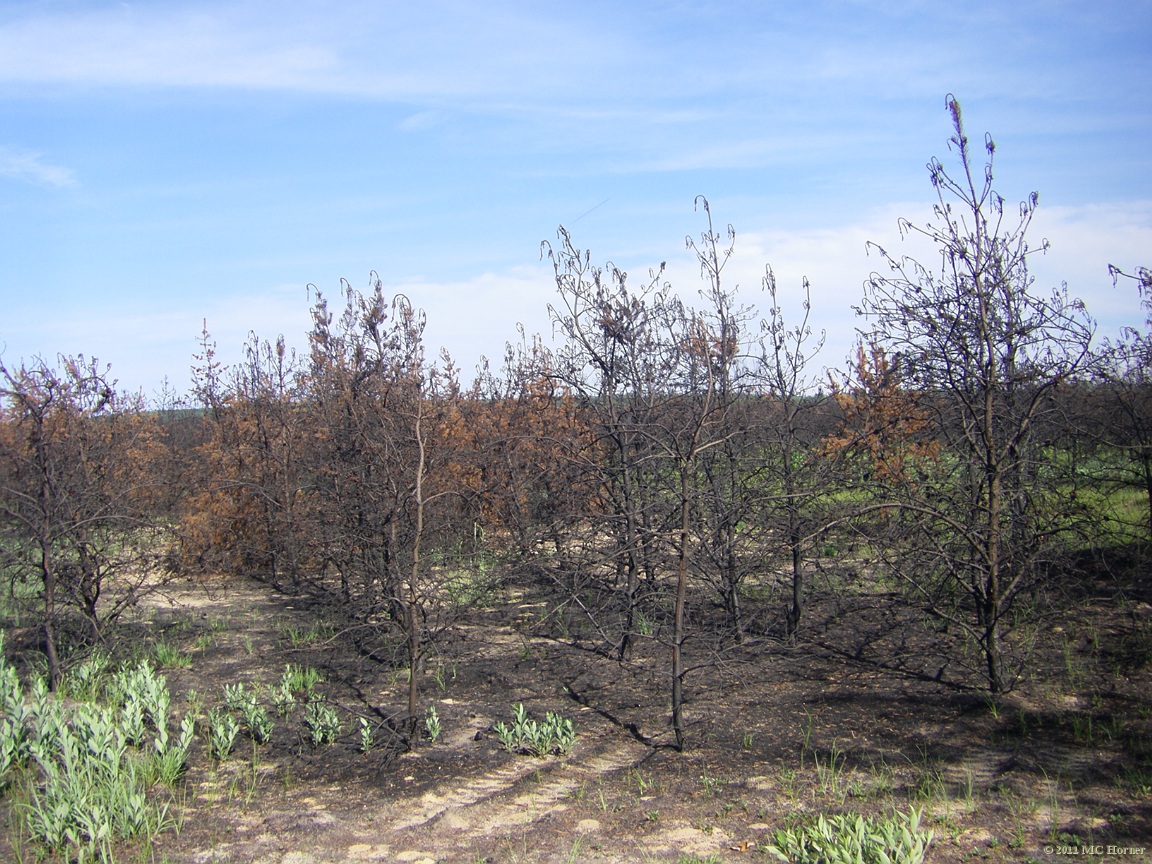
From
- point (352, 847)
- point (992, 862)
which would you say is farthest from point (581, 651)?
point (992, 862)

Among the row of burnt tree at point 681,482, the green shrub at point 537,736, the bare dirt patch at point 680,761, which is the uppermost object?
the row of burnt tree at point 681,482

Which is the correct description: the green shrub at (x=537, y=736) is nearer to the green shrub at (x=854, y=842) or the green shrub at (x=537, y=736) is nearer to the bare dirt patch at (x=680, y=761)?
the bare dirt patch at (x=680, y=761)

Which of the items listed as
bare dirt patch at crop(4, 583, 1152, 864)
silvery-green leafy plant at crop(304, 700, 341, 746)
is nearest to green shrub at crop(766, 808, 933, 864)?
bare dirt patch at crop(4, 583, 1152, 864)

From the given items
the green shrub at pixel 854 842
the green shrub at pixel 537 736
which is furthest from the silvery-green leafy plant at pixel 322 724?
the green shrub at pixel 854 842

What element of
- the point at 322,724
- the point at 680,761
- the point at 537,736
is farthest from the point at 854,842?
the point at 322,724

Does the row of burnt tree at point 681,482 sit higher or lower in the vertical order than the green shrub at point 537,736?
higher

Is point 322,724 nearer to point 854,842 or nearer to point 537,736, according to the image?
point 537,736

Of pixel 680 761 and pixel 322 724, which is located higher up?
pixel 322 724

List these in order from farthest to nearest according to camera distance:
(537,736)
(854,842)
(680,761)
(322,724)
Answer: (322,724) → (537,736) → (680,761) → (854,842)

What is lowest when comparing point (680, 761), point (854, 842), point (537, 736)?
point (680, 761)

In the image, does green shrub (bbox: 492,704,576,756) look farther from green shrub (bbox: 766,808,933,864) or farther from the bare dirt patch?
green shrub (bbox: 766,808,933,864)

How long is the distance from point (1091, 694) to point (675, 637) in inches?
141

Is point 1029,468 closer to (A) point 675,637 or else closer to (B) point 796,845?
(A) point 675,637

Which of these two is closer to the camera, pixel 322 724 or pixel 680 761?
pixel 680 761
